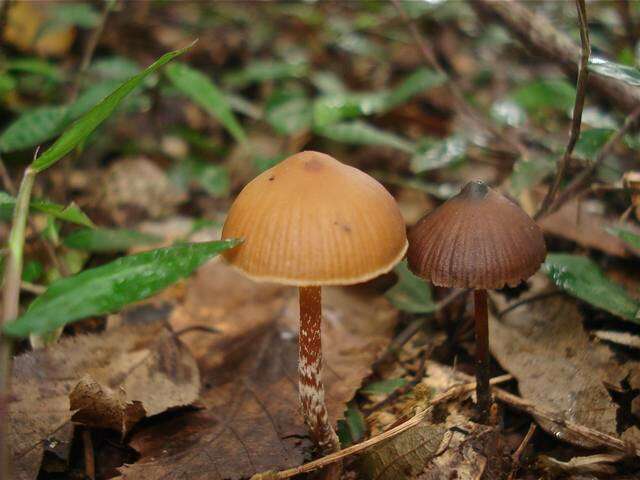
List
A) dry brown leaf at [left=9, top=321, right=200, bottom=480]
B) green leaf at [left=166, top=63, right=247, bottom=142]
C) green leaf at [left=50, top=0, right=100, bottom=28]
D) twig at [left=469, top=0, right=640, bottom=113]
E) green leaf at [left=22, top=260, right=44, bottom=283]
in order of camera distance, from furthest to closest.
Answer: green leaf at [left=50, top=0, right=100, bottom=28] → green leaf at [left=166, top=63, right=247, bottom=142] → twig at [left=469, top=0, right=640, bottom=113] → green leaf at [left=22, top=260, right=44, bottom=283] → dry brown leaf at [left=9, top=321, right=200, bottom=480]

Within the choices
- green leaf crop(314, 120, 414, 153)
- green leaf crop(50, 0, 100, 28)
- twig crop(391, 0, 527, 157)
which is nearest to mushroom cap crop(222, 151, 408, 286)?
green leaf crop(314, 120, 414, 153)

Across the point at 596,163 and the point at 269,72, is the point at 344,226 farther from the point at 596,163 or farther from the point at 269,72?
the point at 269,72

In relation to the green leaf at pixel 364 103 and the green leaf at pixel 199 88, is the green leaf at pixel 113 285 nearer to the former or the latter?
the green leaf at pixel 199 88

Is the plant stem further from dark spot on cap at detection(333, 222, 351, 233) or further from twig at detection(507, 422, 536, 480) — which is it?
twig at detection(507, 422, 536, 480)

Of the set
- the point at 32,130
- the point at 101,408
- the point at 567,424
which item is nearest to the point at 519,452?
the point at 567,424

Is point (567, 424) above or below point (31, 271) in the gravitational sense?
below

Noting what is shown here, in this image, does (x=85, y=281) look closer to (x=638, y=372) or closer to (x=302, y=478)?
(x=302, y=478)
